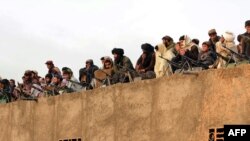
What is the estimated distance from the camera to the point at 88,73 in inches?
813

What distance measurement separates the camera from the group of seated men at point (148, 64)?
658 inches

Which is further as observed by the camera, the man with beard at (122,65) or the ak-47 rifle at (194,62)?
the man with beard at (122,65)

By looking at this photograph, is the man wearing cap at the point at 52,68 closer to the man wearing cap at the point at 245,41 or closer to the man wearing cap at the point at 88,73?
the man wearing cap at the point at 88,73

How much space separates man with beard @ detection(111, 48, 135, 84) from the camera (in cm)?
1909

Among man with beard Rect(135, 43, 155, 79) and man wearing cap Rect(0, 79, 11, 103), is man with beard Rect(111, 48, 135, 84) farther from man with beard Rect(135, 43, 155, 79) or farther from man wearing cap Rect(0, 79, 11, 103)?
man wearing cap Rect(0, 79, 11, 103)

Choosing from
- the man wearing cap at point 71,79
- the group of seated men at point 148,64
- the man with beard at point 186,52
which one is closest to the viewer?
the group of seated men at point 148,64

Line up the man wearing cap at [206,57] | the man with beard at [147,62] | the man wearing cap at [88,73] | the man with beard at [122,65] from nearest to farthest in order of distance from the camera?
the man wearing cap at [206,57], the man with beard at [147,62], the man with beard at [122,65], the man wearing cap at [88,73]

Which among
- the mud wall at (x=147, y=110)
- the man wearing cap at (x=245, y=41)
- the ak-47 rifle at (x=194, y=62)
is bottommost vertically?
the mud wall at (x=147, y=110)

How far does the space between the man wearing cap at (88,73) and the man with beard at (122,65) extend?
1.07 meters

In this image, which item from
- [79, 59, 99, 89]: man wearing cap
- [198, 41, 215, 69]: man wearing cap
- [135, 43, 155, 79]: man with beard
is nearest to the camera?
[198, 41, 215, 69]: man wearing cap

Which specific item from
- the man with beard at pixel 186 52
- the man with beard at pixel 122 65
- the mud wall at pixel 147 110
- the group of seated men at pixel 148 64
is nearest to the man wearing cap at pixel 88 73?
the group of seated men at pixel 148 64

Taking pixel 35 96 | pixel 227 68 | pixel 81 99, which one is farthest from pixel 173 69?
pixel 35 96

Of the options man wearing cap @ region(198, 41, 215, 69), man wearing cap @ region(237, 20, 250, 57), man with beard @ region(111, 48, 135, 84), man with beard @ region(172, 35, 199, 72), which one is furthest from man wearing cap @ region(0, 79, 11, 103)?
man wearing cap @ region(237, 20, 250, 57)

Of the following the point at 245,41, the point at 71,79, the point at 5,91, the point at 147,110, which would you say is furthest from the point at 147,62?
the point at 5,91
